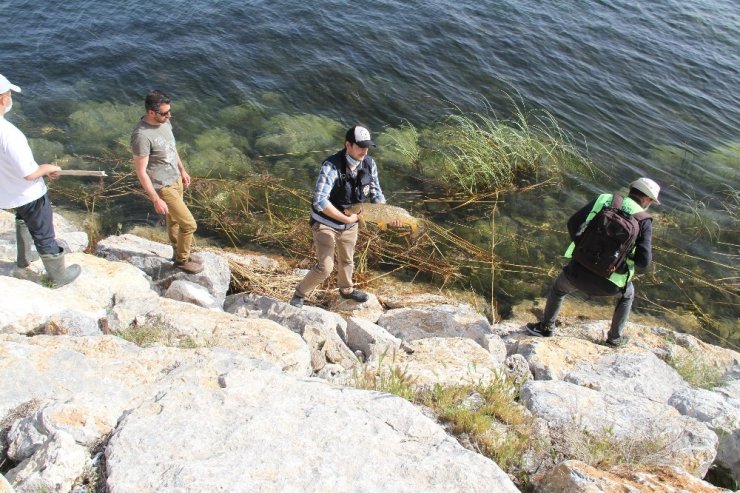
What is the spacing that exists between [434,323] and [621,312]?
187 centimetres

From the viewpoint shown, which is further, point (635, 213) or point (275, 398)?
point (635, 213)

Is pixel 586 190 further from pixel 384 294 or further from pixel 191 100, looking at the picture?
pixel 191 100

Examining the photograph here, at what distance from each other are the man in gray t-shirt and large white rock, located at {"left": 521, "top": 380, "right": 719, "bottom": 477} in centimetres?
353

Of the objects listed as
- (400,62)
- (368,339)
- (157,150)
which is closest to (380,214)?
(368,339)

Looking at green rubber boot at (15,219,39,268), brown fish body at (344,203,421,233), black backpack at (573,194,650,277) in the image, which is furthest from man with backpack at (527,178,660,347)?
green rubber boot at (15,219,39,268)

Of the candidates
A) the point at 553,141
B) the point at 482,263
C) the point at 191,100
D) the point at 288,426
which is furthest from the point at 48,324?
the point at 553,141

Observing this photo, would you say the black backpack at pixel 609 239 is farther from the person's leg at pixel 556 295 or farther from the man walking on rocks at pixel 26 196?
the man walking on rocks at pixel 26 196

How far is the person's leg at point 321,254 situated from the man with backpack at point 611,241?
2193 mm

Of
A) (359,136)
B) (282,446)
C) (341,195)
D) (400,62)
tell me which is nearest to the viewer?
(282,446)

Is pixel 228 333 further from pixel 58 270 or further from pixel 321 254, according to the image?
pixel 58 270

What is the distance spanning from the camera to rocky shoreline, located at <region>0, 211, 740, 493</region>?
2.85 metres

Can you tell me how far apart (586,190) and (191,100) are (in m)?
7.40

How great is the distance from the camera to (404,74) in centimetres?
1326

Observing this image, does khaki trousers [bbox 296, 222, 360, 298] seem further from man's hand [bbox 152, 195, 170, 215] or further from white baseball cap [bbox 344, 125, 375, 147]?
man's hand [bbox 152, 195, 170, 215]
